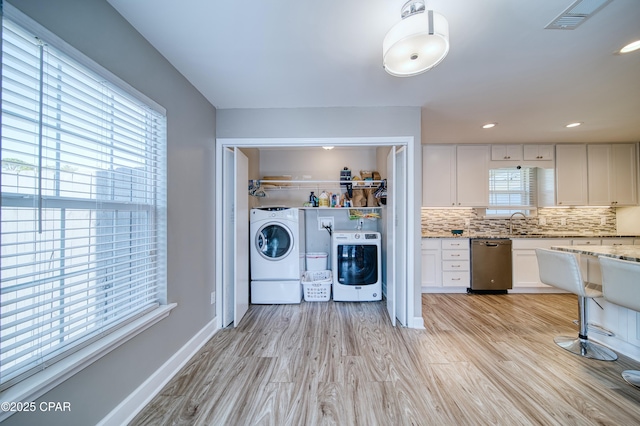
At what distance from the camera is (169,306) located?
1.60 meters

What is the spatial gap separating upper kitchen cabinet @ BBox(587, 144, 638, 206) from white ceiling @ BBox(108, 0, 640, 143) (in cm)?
132

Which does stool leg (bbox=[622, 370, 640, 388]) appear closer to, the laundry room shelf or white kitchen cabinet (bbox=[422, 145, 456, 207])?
white kitchen cabinet (bbox=[422, 145, 456, 207])

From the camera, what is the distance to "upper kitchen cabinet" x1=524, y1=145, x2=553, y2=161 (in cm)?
361

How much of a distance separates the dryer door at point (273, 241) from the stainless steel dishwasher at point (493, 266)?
9.34 ft

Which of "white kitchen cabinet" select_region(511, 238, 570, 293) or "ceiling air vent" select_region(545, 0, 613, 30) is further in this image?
"white kitchen cabinet" select_region(511, 238, 570, 293)

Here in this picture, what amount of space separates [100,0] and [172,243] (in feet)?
4.71

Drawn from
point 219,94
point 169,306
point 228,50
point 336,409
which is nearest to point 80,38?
point 228,50

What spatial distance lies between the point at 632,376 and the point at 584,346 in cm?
35

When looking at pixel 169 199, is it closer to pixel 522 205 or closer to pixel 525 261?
pixel 525 261

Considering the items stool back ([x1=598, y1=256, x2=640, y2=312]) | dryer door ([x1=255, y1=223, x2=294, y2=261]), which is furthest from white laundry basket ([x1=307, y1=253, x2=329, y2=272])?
stool back ([x1=598, y1=256, x2=640, y2=312])

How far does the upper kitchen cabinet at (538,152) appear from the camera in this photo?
361 centimetres

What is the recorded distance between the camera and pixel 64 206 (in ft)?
3.38

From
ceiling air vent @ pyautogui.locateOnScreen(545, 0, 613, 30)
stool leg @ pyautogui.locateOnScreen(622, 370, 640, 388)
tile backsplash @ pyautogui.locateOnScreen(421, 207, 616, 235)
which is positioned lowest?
stool leg @ pyautogui.locateOnScreen(622, 370, 640, 388)

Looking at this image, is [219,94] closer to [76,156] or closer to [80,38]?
[80,38]
